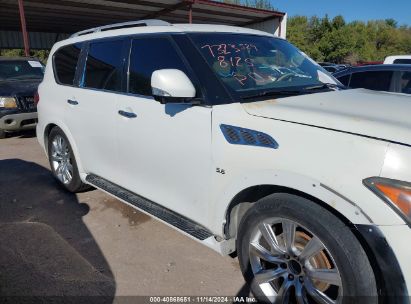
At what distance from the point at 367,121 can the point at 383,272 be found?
2.56ft

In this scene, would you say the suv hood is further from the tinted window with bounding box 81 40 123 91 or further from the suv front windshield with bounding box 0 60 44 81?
the suv front windshield with bounding box 0 60 44 81

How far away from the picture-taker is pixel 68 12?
1612 centimetres

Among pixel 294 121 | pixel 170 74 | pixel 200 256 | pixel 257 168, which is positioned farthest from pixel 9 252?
pixel 294 121

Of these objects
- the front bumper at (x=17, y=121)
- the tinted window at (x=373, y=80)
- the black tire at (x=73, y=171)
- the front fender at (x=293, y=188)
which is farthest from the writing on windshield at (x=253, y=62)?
the front bumper at (x=17, y=121)

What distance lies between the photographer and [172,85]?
8.49ft

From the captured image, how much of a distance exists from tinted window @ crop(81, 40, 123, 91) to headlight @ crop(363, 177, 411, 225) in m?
2.49

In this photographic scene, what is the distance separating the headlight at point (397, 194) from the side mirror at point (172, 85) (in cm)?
137

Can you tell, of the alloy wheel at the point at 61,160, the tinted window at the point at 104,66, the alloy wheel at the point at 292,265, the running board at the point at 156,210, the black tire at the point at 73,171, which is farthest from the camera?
the alloy wheel at the point at 61,160

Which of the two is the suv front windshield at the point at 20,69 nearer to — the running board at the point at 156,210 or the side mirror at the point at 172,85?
the running board at the point at 156,210

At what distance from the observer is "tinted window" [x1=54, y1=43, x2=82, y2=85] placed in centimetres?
431

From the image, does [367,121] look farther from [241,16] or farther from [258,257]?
[241,16]

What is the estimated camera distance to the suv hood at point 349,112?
1960 mm

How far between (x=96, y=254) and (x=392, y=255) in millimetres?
2434

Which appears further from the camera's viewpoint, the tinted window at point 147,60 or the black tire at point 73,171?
the black tire at point 73,171
